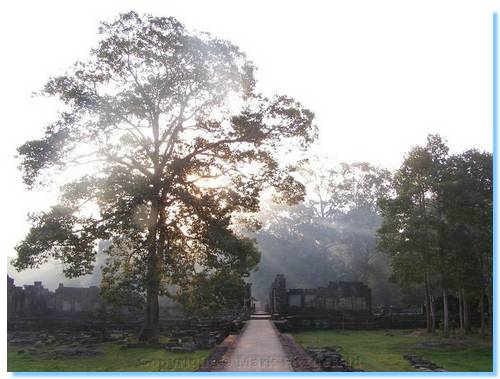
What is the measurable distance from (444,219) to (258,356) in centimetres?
1263

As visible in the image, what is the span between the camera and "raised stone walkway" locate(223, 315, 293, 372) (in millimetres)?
11319

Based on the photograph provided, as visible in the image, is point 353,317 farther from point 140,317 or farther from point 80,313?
point 80,313

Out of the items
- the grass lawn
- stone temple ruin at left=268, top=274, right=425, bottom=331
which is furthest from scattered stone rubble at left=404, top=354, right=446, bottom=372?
stone temple ruin at left=268, top=274, right=425, bottom=331

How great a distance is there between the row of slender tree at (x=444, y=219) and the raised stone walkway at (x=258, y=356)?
7906mm

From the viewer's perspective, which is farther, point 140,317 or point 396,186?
point 140,317

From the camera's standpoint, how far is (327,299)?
106 ft

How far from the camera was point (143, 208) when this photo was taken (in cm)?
1606

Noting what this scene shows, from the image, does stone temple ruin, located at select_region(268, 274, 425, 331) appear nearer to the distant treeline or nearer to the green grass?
the distant treeline

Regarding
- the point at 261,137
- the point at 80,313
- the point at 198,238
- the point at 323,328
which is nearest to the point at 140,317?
the point at 80,313

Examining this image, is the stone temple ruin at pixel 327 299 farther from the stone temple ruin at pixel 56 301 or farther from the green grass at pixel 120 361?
the green grass at pixel 120 361

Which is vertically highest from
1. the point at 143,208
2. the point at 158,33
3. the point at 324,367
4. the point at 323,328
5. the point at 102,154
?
the point at 158,33

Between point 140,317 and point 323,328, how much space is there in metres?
10.9

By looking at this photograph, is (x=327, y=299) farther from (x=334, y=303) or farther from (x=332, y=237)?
(x=332, y=237)

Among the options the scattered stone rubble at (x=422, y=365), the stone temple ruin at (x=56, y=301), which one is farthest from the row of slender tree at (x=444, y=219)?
the stone temple ruin at (x=56, y=301)
